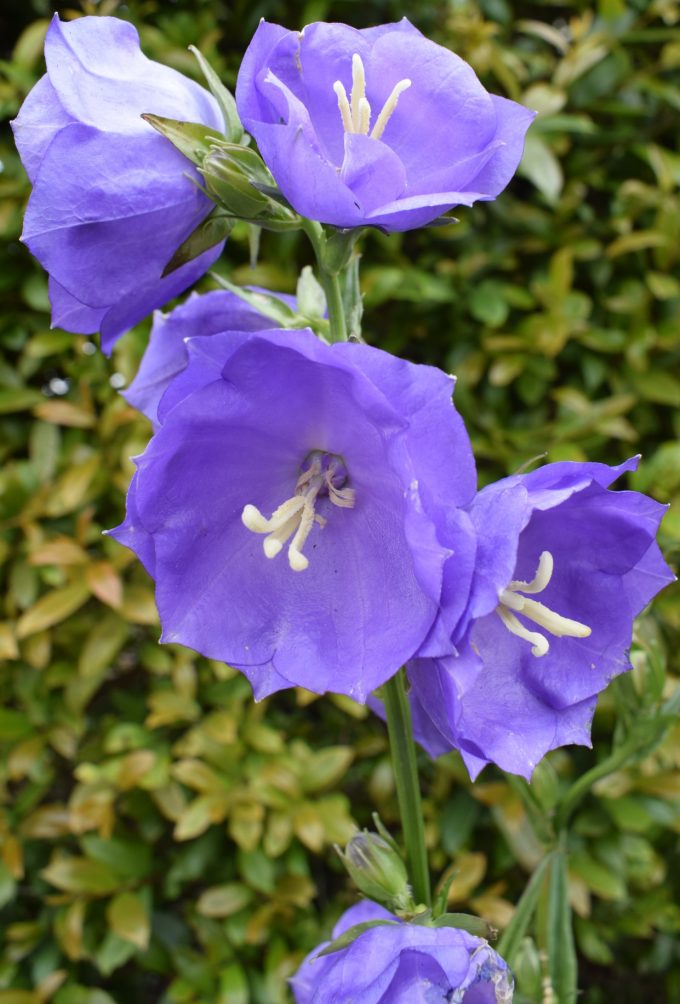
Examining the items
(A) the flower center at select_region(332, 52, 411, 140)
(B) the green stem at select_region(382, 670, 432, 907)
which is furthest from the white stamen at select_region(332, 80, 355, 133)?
(B) the green stem at select_region(382, 670, 432, 907)

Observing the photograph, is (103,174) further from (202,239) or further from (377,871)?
(377,871)

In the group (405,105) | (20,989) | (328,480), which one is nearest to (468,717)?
(328,480)

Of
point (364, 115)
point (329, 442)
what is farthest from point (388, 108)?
point (329, 442)

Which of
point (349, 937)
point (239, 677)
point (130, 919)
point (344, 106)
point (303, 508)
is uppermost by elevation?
point (344, 106)

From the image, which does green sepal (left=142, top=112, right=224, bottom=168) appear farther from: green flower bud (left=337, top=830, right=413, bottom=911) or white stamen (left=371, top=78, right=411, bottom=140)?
green flower bud (left=337, top=830, right=413, bottom=911)

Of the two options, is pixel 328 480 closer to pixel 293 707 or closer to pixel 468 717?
pixel 468 717

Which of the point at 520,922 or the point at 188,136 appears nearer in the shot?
the point at 188,136

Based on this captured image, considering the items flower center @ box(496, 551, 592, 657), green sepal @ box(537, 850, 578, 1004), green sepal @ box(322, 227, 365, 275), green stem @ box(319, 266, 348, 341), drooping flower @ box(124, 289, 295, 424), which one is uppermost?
green sepal @ box(322, 227, 365, 275)
